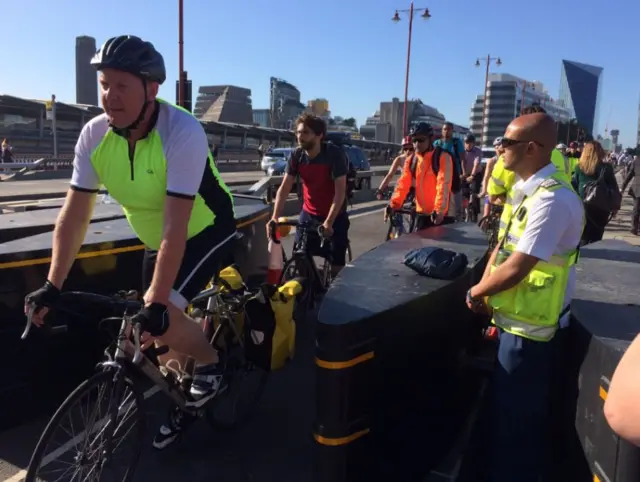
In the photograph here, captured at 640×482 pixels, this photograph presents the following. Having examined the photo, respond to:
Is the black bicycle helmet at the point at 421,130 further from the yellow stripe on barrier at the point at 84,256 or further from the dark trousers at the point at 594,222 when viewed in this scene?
the yellow stripe on barrier at the point at 84,256

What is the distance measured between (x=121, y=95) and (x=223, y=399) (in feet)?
6.54

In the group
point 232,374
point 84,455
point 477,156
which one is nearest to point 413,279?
point 232,374

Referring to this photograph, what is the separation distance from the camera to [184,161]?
275 cm

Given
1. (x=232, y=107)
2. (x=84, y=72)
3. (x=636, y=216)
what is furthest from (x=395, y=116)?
(x=636, y=216)

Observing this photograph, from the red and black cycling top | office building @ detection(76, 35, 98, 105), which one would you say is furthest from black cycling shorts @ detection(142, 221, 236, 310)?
office building @ detection(76, 35, 98, 105)

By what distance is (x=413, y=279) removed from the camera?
133 inches

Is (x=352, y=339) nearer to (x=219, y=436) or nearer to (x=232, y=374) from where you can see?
(x=232, y=374)

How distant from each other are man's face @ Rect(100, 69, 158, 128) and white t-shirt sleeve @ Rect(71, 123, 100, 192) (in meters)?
0.32

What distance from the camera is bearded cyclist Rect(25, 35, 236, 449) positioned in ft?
8.77

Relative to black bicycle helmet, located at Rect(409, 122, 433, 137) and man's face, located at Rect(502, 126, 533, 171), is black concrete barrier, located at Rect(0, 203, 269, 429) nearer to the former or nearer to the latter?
man's face, located at Rect(502, 126, 533, 171)

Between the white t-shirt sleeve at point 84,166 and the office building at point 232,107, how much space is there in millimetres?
90303

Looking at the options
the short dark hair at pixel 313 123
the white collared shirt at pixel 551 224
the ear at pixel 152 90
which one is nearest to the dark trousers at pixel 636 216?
the short dark hair at pixel 313 123

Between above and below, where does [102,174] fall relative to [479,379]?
above

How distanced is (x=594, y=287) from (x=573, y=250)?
971mm
